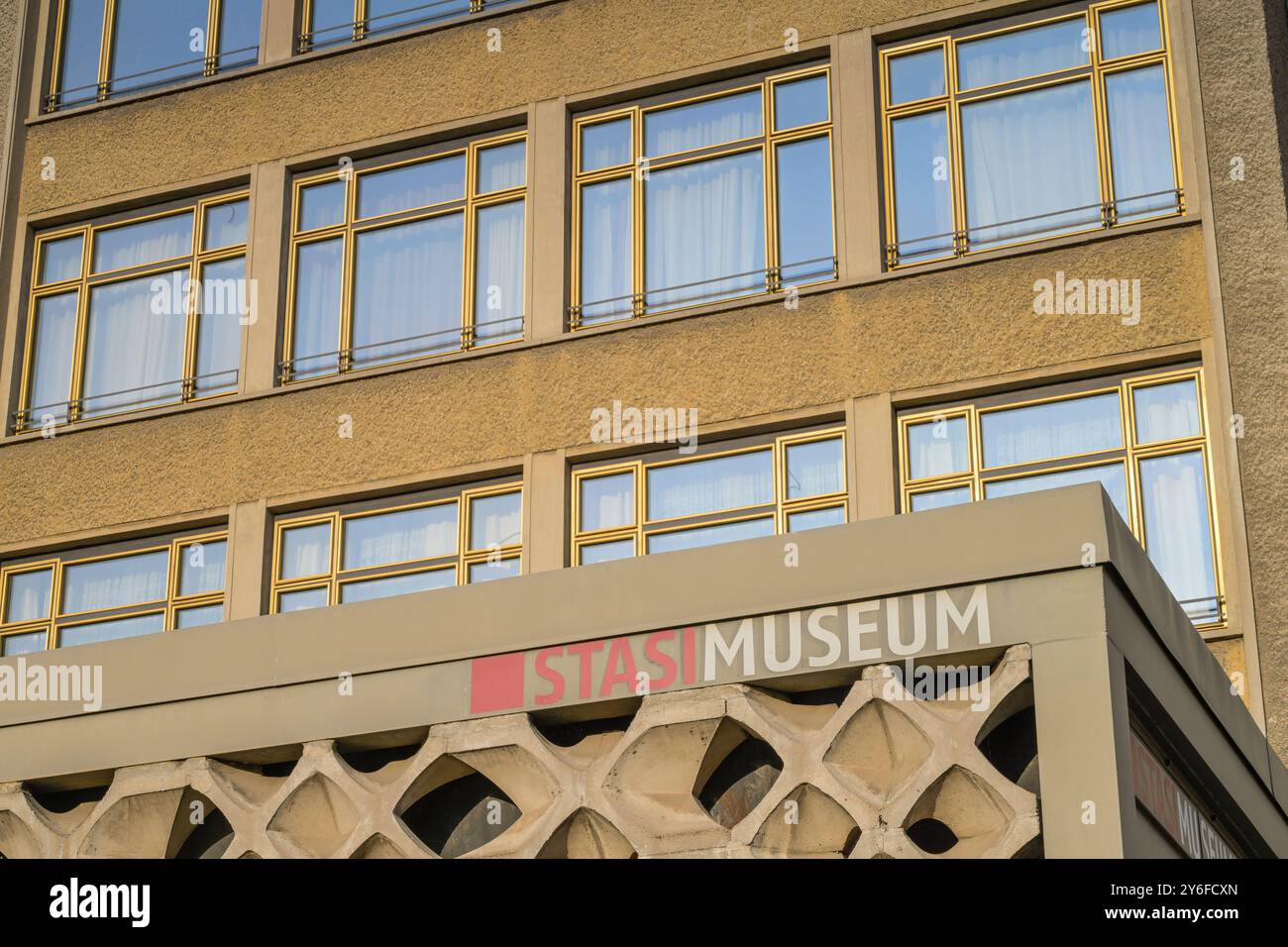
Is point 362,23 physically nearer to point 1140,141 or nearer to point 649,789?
point 1140,141

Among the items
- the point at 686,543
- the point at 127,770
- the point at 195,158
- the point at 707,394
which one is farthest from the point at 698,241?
the point at 127,770

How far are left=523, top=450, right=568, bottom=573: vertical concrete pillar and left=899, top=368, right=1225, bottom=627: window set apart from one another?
2849 mm

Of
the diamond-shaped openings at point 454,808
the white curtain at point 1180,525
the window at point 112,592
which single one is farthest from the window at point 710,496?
the diamond-shaped openings at point 454,808

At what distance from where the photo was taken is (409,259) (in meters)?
18.2

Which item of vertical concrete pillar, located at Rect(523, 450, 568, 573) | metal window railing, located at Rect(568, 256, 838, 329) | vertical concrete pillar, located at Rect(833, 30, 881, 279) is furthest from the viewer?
metal window railing, located at Rect(568, 256, 838, 329)

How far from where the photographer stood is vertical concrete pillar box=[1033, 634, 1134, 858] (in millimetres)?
7117

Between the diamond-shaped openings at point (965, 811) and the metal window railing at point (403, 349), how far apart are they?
10.4 m

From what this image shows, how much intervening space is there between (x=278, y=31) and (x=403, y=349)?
3800mm

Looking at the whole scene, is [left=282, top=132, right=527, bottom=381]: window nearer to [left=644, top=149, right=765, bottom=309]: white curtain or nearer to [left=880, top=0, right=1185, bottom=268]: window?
[left=644, top=149, right=765, bottom=309]: white curtain

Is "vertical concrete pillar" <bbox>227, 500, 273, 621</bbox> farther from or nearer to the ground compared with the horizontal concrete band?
farther from the ground

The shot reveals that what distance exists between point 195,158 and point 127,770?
11.5 meters

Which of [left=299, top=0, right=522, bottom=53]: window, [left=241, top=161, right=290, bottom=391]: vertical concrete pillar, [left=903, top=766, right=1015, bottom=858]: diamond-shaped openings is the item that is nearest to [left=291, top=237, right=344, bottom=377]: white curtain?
[left=241, top=161, right=290, bottom=391]: vertical concrete pillar

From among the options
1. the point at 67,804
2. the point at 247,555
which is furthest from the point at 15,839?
the point at 247,555
